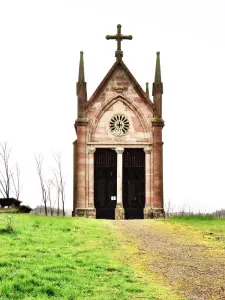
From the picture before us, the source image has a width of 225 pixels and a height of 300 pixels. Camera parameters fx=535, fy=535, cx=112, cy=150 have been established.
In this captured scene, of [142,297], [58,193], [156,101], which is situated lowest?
[142,297]

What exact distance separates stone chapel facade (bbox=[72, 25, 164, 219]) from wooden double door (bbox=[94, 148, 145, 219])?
67 millimetres

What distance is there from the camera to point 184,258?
45.3 feet

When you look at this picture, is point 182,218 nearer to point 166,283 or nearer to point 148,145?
point 148,145


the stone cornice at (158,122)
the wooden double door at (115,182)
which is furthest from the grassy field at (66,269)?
the wooden double door at (115,182)

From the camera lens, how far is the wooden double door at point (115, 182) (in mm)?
35531

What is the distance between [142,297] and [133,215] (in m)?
26.5

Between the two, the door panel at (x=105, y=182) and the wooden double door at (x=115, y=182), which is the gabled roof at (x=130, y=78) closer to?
the wooden double door at (x=115, y=182)

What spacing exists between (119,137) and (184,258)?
2078 centimetres

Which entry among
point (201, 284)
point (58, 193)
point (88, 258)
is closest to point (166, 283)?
point (201, 284)

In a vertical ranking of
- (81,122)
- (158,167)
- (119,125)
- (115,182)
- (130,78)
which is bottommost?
(115,182)

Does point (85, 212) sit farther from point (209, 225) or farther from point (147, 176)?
point (209, 225)

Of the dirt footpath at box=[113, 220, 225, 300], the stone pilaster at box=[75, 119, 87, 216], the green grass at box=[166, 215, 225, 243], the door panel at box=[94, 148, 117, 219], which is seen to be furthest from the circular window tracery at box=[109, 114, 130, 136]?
the dirt footpath at box=[113, 220, 225, 300]

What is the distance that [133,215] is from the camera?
36000mm

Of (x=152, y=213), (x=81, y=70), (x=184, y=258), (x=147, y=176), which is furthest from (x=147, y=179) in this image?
(x=184, y=258)
